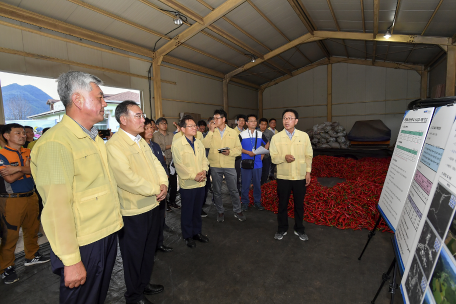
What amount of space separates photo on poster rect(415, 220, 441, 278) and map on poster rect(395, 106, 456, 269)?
0.20ft

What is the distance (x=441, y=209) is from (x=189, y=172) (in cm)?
240

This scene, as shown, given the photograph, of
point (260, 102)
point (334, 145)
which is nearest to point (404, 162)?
point (334, 145)

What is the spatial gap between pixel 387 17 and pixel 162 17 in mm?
7129

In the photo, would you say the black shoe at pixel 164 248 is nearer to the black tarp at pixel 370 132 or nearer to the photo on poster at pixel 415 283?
the photo on poster at pixel 415 283

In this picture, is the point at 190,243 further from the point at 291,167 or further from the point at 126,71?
the point at 126,71

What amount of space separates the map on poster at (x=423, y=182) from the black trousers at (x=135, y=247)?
1.83m

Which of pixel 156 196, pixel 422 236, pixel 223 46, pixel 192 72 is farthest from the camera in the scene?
pixel 192 72

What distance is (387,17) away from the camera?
290 inches

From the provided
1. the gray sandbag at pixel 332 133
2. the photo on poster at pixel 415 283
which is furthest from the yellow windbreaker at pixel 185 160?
the gray sandbag at pixel 332 133

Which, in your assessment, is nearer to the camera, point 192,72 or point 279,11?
point 279,11

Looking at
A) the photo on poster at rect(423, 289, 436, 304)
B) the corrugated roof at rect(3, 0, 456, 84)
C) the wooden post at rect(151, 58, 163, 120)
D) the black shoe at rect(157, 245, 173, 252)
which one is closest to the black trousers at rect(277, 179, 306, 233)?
the black shoe at rect(157, 245, 173, 252)

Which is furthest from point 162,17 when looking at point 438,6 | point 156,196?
point 438,6

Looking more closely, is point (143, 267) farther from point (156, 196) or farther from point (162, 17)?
point (162, 17)

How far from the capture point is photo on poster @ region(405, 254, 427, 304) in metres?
1.01
